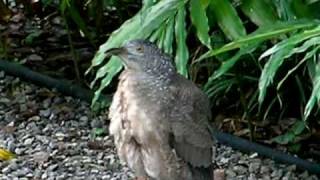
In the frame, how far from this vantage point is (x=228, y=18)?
14.2ft

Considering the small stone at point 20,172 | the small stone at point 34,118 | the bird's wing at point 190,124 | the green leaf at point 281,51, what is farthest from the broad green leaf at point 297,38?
the small stone at point 34,118

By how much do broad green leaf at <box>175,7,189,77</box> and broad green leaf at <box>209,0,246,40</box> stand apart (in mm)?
123

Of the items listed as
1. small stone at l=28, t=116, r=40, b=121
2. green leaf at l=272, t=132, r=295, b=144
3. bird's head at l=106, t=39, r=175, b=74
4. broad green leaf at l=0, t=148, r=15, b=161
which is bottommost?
green leaf at l=272, t=132, r=295, b=144

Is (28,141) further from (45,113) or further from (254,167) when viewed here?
(254,167)

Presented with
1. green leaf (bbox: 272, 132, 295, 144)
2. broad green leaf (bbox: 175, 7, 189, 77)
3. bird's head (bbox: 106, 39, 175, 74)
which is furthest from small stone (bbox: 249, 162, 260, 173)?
bird's head (bbox: 106, 39, 175, 74)

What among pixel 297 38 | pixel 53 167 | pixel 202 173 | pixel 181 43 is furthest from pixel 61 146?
pixel 297 38

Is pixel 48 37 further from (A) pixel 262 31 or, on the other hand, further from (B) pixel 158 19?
(A) pixel 262 31

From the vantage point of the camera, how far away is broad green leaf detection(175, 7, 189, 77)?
14.1 ft

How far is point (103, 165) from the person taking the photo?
491cm

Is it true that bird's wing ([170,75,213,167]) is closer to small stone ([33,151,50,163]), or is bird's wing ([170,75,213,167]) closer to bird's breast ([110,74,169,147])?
bird's breast ([110,74,169,147])

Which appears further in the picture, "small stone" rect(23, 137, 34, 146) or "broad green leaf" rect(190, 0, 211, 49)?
"small stone" rect(23, 137, 34, 146)

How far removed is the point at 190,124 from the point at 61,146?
1.34 meters

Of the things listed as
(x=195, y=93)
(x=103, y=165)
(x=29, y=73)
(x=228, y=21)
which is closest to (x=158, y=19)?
(x=228, y=21)

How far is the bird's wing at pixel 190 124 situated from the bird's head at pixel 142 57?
87 mm
